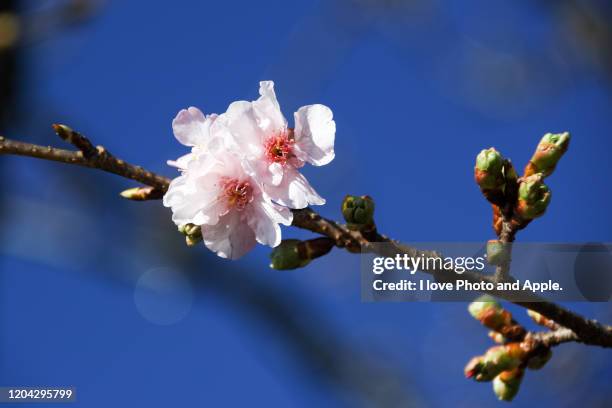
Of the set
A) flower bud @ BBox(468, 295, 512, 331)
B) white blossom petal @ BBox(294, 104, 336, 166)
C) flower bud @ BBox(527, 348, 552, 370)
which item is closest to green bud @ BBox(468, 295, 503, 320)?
flower bud @ BBox(468, 295, 512, 331)

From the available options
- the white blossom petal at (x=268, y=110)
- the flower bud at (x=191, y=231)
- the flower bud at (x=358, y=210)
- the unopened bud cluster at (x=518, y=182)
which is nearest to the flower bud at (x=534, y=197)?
the unopened bud cluster at (x=518, y=182)

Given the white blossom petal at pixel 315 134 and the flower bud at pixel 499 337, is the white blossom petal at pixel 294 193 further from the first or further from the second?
the flower bud at pixel 499 337

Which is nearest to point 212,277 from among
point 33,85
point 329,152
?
point 33,85

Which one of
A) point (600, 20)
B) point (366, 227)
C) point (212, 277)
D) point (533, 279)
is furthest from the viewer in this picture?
point (212, 277)

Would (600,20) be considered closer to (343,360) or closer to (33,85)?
(343,360)

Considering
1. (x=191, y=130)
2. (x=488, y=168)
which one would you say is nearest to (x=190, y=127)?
(x=191, y=130)

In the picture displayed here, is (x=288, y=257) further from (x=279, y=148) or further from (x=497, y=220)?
(x=497, y=220)
